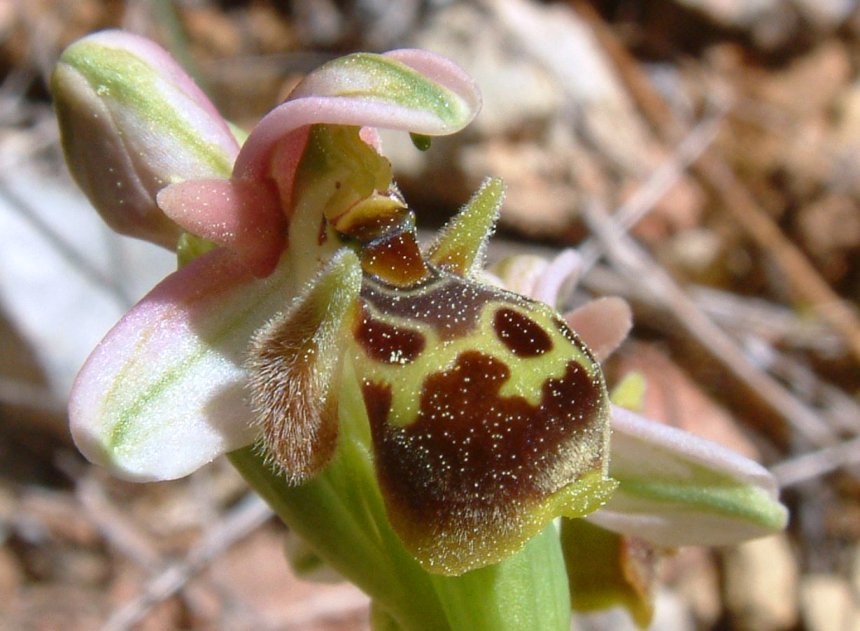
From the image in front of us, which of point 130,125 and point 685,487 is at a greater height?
point 130,125

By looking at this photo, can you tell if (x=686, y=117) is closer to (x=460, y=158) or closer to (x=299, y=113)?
(x=460, y=158)

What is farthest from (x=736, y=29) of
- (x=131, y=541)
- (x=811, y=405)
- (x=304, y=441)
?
(x=304, y=441)

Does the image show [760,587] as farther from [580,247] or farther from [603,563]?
[603,563]

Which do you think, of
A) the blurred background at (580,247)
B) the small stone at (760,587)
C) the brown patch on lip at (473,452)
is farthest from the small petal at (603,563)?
the small stone at (760,587)

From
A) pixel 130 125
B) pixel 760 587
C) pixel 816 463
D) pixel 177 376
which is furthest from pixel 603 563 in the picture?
pixel 816 463

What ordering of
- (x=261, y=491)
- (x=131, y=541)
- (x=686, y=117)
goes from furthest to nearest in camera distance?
1. (x=686, y=117)
2. (x=131, y=541)
3. (x=261, y=491)

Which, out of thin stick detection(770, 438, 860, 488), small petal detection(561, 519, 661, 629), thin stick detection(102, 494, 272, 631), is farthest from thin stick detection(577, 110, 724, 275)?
small petal detection(561, 519, 661, 629)
